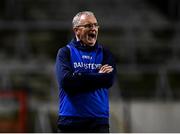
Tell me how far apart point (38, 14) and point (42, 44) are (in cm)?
102

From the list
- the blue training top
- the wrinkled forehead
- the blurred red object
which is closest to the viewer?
the blue training top

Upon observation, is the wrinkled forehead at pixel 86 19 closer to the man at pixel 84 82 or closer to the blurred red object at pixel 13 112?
the man at pixel 84 82

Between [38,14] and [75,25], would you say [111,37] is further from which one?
[75,25]

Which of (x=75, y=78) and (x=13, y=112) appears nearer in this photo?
(x=75, y=78)

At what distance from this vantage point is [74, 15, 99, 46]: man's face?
5.26 m

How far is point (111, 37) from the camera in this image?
13336 mm

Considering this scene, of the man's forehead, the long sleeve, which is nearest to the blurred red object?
the long sleeve

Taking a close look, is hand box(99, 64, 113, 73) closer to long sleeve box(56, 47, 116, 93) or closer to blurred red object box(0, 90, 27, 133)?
long sleeve box(56, 47, 116, 93)

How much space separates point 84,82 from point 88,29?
442 millimetres

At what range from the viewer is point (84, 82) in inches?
204

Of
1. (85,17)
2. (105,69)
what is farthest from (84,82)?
(85,17)

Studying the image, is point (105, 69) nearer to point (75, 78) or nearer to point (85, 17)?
point (75, 78)

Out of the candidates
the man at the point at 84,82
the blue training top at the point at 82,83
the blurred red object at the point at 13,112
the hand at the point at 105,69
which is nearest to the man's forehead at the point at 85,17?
the man at the point at 84,82

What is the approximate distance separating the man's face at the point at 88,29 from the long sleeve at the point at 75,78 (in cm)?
18
